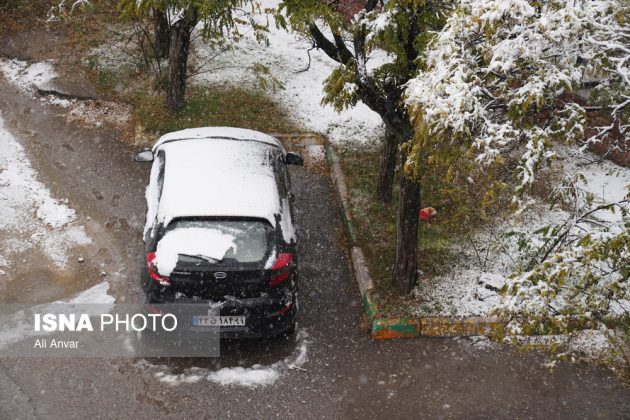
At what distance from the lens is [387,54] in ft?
22.3

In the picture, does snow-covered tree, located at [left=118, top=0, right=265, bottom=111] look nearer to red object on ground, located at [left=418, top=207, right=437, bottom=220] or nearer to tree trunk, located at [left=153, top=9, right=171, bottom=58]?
tree trunk, located at [left=153, top=9, right=171, bottom=58]

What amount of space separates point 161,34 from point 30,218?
525 centimetres

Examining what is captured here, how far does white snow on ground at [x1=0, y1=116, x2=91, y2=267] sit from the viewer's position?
7.99 metres

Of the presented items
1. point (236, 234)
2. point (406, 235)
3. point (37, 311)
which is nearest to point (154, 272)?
point (236, 234)

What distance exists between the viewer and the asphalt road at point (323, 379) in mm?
6090

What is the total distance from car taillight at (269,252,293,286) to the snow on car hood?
19.3 inches

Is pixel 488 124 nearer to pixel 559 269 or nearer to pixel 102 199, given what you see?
pixel 559 269

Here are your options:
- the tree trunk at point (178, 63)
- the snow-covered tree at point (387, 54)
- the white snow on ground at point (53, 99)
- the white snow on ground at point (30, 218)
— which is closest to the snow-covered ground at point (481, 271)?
the snow-covered tree at point (387, 54)

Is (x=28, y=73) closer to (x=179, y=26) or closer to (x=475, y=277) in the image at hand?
(x=179, y=26)

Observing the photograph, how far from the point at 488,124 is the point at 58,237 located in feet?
20.0

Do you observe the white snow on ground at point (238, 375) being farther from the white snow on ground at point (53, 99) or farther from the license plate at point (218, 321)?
the white snow on ground at point (53, 99)

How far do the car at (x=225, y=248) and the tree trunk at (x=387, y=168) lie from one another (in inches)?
89.4

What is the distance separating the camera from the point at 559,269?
14.3 feet

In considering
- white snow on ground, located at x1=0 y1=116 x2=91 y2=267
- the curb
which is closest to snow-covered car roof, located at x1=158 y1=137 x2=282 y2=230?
the curb
